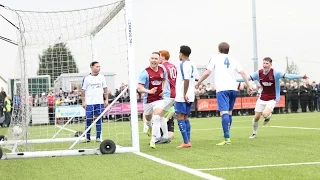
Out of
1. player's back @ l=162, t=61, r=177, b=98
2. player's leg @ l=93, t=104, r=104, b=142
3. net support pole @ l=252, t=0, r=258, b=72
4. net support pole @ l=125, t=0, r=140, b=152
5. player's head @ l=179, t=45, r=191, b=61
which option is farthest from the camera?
net support pole @ l=252, t=0, r=258, b=72

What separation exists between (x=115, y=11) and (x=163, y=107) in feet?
7.67

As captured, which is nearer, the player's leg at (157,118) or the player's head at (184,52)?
the player's head at (184,52)

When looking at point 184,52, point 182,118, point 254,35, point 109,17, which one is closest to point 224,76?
point 184,52

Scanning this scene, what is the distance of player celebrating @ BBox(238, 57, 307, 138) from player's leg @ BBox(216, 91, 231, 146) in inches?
78.8

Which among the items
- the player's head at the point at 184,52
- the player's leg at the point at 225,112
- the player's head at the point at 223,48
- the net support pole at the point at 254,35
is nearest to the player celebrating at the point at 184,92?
the player's head at the point at 184,52

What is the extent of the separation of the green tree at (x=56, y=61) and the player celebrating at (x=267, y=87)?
419 centimetres

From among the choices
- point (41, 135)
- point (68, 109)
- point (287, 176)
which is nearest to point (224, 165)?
point (287, 176)

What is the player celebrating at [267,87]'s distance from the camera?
571 inches

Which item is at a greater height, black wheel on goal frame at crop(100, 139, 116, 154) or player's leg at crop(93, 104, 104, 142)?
player's leg at crop(93, 104, 104, 142)

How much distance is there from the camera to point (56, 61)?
14297mm

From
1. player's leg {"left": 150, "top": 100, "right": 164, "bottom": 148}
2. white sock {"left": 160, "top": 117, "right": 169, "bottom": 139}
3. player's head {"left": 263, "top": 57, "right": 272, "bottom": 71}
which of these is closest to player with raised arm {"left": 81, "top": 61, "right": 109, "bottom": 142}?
white sock {"left": 160, "top": 117, "right": 169, "bottom": 139}

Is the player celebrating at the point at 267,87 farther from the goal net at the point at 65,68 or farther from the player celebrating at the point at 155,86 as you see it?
the goal net at the point at 65,68

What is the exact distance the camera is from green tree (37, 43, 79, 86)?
14000 millimetres

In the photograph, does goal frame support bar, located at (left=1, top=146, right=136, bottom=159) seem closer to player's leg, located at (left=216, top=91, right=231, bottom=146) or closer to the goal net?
the goal net
